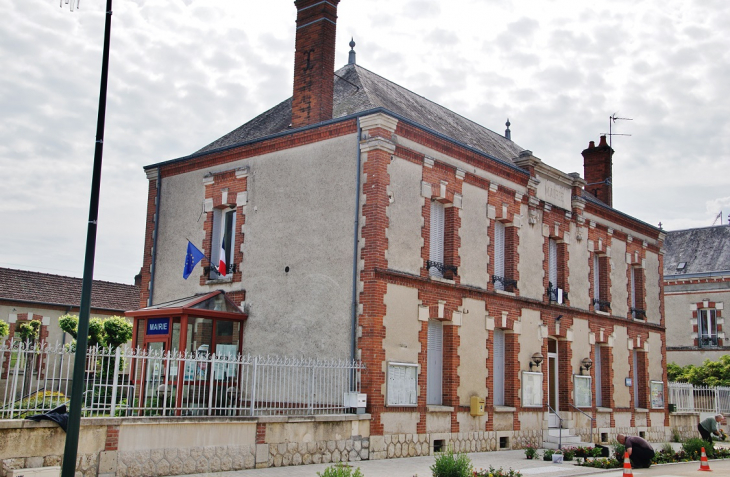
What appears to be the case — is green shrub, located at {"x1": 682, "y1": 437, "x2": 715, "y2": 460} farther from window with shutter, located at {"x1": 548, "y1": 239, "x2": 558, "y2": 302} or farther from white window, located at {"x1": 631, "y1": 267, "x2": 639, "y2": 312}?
white window, located at {"x1": 631, "y1": 267, "x2": 639, "y2": 312}

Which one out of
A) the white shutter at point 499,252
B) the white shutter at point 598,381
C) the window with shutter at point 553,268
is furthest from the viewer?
the white shutter at point 598,381

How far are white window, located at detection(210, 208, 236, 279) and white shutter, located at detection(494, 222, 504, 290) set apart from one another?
7.14 meters

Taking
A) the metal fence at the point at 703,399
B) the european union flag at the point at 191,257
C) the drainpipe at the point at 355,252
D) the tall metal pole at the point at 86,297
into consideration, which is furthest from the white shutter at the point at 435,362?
the metal fence at the point at 703,399

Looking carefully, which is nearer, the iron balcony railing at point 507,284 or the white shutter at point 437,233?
the white shutter at point 437,233

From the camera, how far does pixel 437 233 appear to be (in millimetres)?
19500

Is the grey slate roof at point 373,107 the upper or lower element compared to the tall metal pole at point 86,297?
upper

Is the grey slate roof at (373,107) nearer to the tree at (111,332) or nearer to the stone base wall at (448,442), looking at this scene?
the stone base wall at (448,442)

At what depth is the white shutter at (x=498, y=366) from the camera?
821 inches

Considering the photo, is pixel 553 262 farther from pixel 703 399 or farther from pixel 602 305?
pixel 703 399

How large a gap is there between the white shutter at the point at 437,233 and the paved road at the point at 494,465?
183 inches

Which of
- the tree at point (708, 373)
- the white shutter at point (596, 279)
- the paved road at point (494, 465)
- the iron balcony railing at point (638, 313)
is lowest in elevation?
the paved road at point (494, 465)

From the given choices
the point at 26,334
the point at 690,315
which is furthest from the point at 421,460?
the point at 690,315

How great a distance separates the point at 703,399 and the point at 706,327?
721 centimetres

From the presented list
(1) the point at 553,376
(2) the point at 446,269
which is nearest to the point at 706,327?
(1) the point at 553,376
